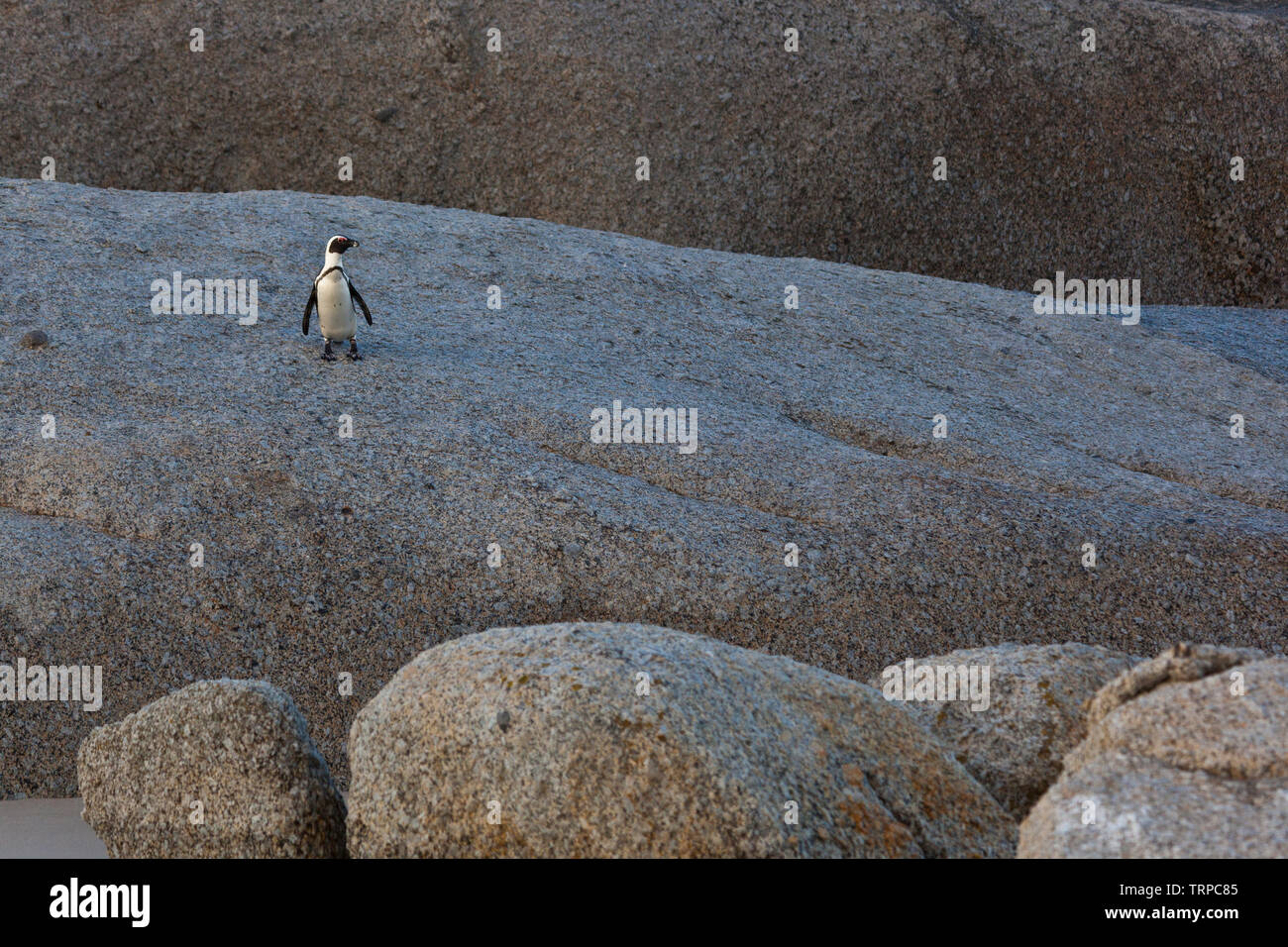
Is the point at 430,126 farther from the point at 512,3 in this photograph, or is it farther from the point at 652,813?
the point at 652,813

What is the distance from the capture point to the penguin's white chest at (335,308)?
361 inches

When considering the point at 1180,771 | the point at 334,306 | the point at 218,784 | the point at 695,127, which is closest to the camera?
the point at 1180,771

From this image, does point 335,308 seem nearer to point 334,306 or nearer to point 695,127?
point 334,306

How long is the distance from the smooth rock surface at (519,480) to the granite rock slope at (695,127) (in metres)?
5.57

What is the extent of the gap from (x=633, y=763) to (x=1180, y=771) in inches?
66.7

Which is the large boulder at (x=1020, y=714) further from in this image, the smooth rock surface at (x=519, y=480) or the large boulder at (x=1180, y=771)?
the smooth rock surface at (x=519, y=480)

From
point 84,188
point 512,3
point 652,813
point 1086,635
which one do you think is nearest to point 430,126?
point 512,3

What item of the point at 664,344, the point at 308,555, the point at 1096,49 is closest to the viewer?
the point at 308,555

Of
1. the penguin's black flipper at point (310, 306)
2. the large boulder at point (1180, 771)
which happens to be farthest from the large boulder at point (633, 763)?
the penguin's black flipper at point (310, 306)

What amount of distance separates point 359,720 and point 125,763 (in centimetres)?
115

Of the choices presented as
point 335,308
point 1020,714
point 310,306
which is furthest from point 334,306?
point 1020,714

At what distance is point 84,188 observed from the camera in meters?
12.2

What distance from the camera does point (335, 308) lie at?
9211mm

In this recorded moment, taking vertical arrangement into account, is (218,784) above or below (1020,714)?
below
